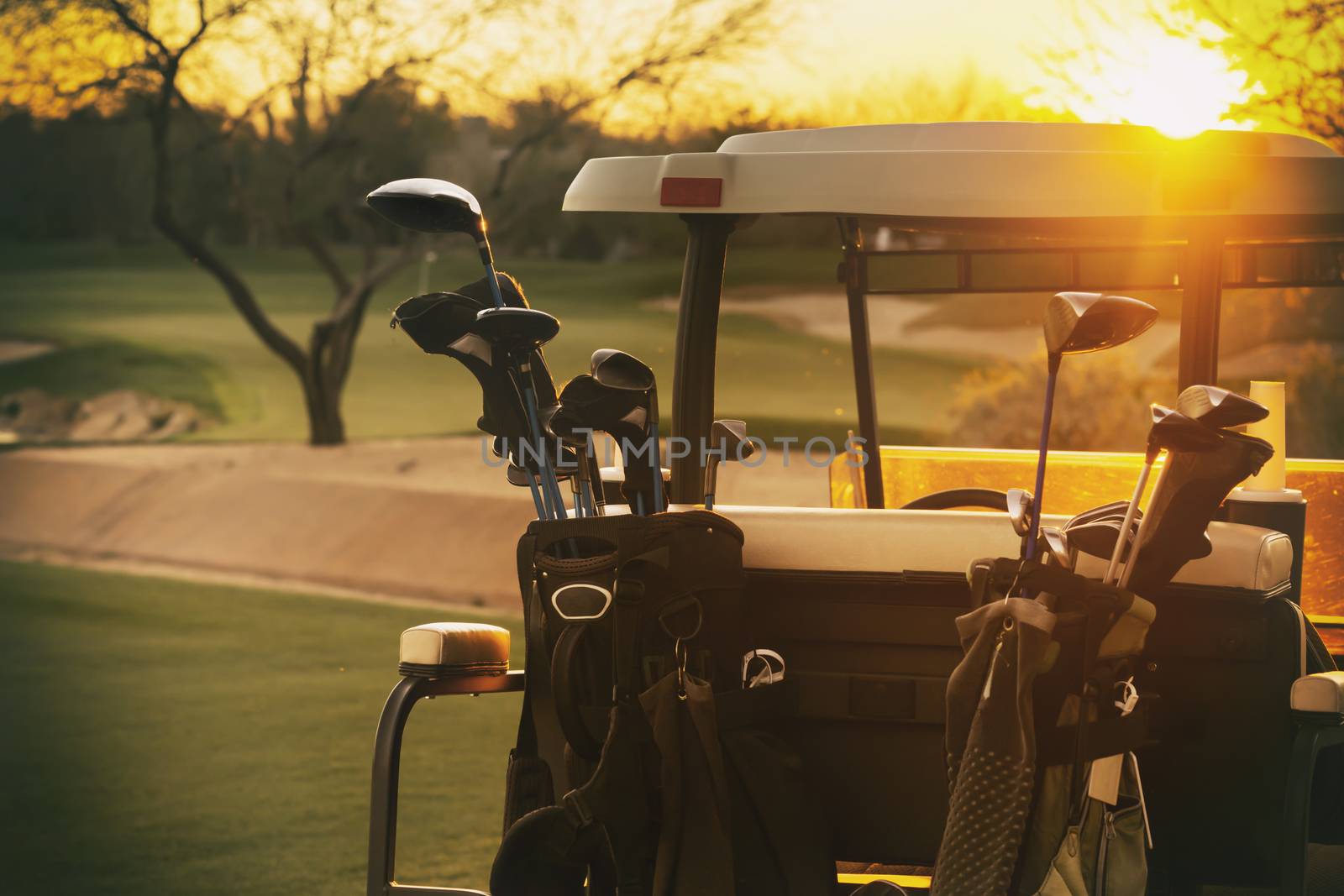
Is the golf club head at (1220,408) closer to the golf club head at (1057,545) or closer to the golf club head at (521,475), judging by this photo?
the golf club head at (1057,545)

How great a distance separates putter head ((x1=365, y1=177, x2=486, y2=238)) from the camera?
2662 millimetres

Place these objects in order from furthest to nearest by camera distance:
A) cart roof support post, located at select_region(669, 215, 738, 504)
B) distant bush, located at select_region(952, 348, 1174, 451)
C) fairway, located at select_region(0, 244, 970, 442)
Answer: fairway, located at select_region(0, 244, 970, 442) → distant bush, located at select_region(952, 348, 1174, 451) → cart roof support post, located at select_region(669, 215, 738, 504)

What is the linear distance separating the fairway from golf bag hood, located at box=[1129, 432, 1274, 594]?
16188 mm

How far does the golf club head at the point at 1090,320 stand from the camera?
2.27 metres

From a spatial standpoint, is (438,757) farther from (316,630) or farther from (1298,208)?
(1298,208)

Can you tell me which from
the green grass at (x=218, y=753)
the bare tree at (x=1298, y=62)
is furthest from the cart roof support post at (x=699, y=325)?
the bare tree at (x=1298, y=62)

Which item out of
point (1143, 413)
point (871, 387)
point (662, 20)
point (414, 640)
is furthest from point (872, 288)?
point (662, 20)

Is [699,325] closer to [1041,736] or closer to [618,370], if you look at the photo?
[618,370]

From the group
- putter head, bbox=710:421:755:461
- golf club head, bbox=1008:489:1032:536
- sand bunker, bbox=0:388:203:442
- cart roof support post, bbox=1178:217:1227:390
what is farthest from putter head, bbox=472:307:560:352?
sand bunker, bbox=0:388:203:442

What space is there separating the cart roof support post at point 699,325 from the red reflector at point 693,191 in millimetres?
256

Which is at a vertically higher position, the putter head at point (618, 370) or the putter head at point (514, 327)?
the putter head at point (514, 327)

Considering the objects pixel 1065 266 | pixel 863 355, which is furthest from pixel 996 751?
pixel 863 355

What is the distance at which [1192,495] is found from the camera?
2.16m

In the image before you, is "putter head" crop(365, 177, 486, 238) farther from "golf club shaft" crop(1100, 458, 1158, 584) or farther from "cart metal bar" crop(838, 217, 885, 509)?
"cart metal bar" crop(838, 217, 885, 509)
